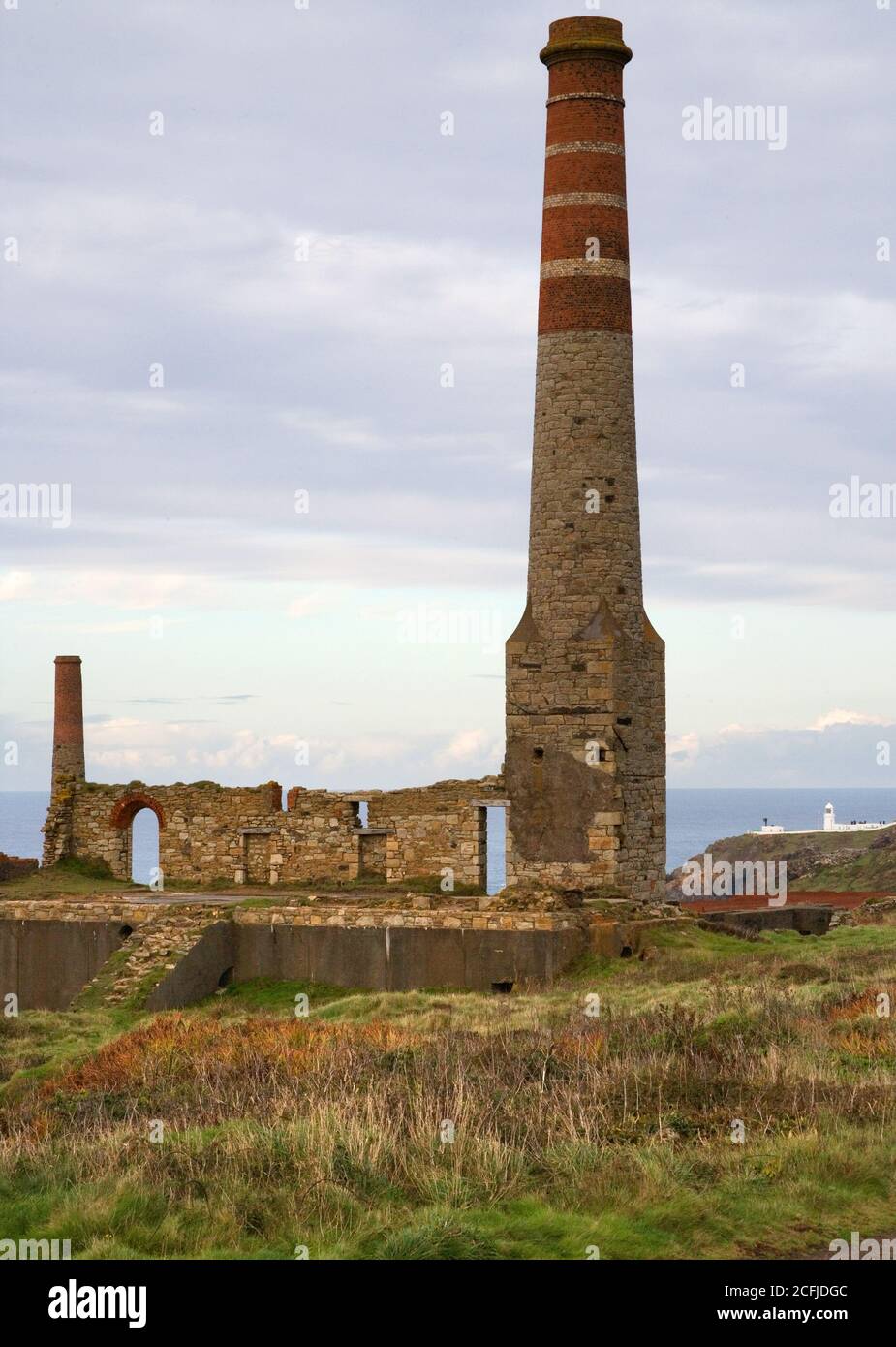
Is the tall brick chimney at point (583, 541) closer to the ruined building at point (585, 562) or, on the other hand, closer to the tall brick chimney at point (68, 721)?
the ruined building at point (585, 562)

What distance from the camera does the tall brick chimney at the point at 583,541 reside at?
92.4ft

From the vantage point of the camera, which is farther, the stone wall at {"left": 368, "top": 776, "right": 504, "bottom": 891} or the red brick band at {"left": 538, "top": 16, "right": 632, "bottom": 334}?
the stone wall at {"left": 368, "top": 776, "right": 504, "bottom": 891}

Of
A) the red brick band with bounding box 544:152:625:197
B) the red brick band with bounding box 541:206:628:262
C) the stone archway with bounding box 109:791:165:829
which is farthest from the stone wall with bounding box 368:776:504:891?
the red brick band with bounding box 544:152:625:197

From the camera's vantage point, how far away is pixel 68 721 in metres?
43.4

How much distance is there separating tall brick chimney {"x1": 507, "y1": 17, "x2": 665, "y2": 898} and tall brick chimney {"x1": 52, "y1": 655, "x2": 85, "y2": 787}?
1763 centimetres

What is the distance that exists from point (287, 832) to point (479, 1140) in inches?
1002

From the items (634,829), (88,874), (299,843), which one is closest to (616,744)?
(634,829)

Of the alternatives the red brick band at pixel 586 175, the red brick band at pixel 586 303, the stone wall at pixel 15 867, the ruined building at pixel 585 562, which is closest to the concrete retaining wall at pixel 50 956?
the ruined building at pixel 585 562

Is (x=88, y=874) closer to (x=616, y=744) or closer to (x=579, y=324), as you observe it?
(x=616, y=744)

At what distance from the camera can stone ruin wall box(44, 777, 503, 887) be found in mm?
33719

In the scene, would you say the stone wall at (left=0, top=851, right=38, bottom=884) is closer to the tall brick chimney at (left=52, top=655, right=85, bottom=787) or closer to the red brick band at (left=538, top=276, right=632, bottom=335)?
the tall brick chimney at (left=52, top=655, right=85, bottom=787)

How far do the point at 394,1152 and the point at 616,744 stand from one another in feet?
58.7
